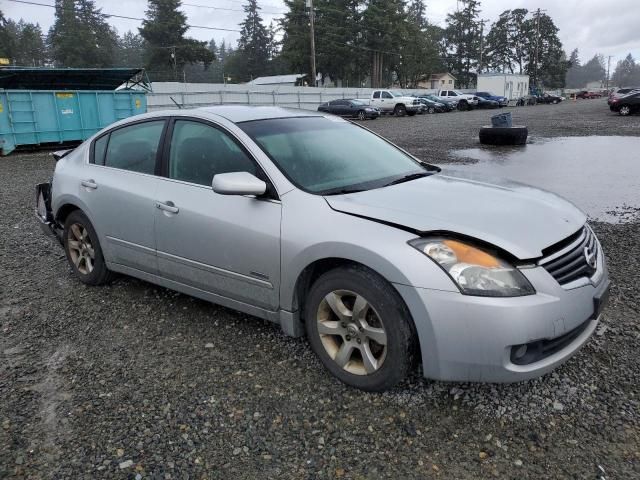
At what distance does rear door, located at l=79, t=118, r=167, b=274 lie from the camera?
3.84 metres

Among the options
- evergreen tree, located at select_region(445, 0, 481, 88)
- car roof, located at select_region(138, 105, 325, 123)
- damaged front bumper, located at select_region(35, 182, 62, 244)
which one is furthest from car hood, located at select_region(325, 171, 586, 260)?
evergreen tree, located at select_region(445, 0, 481, 88)

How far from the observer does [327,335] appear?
9.74 feet

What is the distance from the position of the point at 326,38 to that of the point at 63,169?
6490cm

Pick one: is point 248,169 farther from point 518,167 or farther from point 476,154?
point 476,154

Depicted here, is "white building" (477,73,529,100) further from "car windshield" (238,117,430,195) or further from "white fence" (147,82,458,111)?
"car windshield" (238,117,430,195)

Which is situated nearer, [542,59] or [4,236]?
[4,236]

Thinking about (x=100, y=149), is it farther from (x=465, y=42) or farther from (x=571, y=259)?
(x=465, y=42)

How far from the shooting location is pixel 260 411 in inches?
109

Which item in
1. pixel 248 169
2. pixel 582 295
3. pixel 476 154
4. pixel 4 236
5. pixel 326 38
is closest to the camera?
pixel 582 295

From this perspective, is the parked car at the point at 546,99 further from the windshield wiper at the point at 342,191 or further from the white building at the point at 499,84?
the windshield wiper at the point at 342,191

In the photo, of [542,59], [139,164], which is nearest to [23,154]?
[139,164]

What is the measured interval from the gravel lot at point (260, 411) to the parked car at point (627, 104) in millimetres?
26899

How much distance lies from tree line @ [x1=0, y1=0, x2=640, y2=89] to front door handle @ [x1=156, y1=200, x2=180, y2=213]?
56.5 metres

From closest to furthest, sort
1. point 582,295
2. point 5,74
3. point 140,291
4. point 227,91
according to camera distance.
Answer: point 582,295, point 140,291, point 5,74, point 227,91
